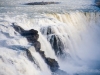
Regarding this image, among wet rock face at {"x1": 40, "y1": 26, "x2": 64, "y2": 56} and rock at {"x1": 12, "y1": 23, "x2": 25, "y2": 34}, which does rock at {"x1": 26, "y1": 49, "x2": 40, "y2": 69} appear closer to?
rock at {"x1": 12, "y1": 23, "x2": 25, "y2": 34}

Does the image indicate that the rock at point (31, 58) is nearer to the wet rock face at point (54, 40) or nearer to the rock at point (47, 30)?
the wet rock face at point (54, 40)

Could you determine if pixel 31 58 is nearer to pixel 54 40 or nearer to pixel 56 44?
pixel 54 40

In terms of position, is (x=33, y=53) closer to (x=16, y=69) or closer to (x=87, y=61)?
(x=16, y=69)

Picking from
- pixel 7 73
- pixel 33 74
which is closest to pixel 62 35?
pixel 33 74

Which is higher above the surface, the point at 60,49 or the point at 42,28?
the point at 42,28

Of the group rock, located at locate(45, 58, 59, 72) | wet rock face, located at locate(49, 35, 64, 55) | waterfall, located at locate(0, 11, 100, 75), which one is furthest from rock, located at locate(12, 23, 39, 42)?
wet rock face, located at locate(49, 35, 64, 55)

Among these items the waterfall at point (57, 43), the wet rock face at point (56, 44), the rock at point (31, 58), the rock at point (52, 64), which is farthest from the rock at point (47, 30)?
the rock at point (31, 58)
